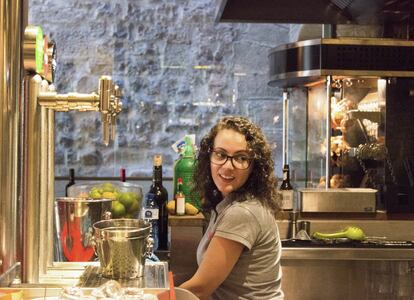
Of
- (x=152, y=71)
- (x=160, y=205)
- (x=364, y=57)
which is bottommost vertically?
(x=160, y=205)

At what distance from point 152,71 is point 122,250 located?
153 inches

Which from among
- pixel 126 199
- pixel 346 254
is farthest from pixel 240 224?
pixel 346 254

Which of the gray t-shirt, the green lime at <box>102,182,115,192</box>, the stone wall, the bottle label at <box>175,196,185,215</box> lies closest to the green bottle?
the bottle label at <box>175,196,185,215</box>

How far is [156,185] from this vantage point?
2.43 m

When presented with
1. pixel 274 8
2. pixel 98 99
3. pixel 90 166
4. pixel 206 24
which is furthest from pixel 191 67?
pixel 98 99

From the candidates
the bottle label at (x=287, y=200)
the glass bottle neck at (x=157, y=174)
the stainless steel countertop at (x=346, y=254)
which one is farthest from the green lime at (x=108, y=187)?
the bottle label at (x=287, y=200)

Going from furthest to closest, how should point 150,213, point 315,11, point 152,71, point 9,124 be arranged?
point 152,71
point 315,11
point 150,213
point 9,124

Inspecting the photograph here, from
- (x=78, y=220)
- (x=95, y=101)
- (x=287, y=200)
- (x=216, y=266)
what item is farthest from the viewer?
(x=287, y=200)

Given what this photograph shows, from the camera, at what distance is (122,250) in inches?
41.5

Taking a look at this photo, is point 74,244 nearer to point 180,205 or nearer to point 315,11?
point 180,205

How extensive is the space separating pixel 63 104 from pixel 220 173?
702 millimetres

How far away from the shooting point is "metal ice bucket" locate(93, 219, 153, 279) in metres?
1.05

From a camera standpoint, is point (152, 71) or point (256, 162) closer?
point (256, 162)

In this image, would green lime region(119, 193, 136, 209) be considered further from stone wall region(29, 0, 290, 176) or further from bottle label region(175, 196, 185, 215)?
stone wall region(29, 0, 290, 176)
